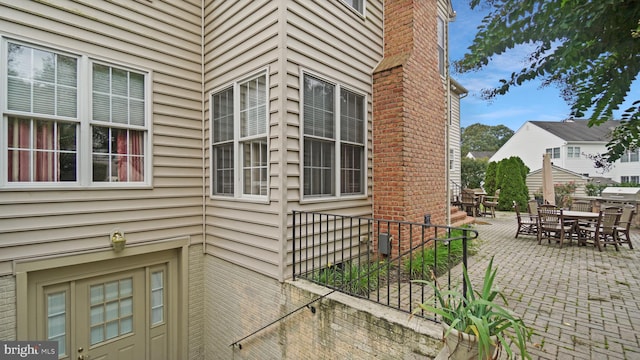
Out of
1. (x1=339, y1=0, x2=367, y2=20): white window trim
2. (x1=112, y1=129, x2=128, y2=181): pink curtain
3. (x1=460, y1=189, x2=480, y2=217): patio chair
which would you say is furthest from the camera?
(x1=460, y1=189, x2=480, y2=217): patio chair

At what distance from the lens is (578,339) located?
288 cm

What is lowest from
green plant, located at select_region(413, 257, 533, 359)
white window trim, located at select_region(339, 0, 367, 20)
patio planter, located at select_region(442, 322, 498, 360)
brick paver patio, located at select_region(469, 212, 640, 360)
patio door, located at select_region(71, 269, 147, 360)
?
patio door, located at select_region(71, 269, 147, 360)

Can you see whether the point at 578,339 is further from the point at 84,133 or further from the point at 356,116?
the point at 84,133

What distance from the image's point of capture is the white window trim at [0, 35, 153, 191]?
136 inches

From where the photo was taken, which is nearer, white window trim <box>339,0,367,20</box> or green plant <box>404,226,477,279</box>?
green plant <box>404,226,477,279</box>

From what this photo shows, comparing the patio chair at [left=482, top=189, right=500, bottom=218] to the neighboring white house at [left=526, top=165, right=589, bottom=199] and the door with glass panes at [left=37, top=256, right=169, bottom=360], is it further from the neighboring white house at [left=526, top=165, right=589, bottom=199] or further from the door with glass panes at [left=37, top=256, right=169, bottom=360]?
the door with glass panes at [left=37, top=256, right=169, bottom=360]

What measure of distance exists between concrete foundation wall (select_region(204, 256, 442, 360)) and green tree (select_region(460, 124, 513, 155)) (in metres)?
46.4

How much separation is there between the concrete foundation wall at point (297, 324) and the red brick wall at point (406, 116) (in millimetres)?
2224

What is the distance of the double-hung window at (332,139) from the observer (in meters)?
4.29

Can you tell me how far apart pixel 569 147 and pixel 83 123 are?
99.2ft

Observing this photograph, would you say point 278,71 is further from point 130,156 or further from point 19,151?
point 19,151

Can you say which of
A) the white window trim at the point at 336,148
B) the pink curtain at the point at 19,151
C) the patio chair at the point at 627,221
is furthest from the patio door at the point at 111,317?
the patio chair at the point at 627,221

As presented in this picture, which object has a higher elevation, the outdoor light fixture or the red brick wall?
the red brick wall

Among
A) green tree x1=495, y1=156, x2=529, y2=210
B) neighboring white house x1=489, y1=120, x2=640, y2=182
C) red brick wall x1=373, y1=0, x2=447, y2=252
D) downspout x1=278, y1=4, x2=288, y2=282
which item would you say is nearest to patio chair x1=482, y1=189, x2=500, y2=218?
green tree x1=495, y1=156, x2=529, y2=210
